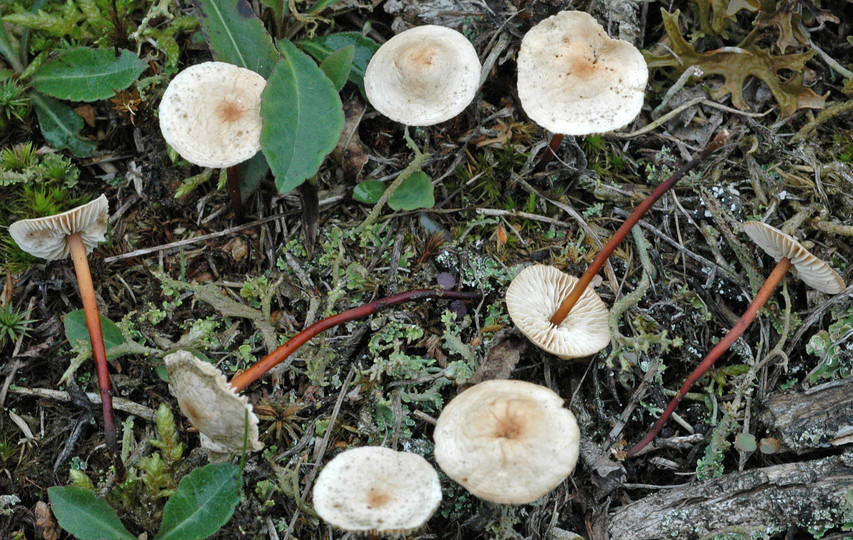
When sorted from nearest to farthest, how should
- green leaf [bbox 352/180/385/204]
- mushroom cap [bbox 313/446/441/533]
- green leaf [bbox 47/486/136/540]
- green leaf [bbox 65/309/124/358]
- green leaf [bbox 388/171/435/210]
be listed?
mushroom cap [bbox 313/446/441/533] → green leaf [bbox 47/486/136/540] → green leaf [bbox 65/309/124/358] → green leaf [bbox 388/171/435/210] → green leaf [bbox 352/180/385/204]

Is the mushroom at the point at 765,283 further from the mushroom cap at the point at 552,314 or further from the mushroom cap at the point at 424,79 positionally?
the mushroom cap at the point at 424,79

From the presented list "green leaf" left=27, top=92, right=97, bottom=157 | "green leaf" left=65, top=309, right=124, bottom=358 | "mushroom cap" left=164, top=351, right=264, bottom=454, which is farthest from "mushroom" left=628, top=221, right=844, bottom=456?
"green leaf" left=27, top=92, right=97, bottom=157

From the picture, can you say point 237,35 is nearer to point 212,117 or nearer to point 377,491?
point 212,117

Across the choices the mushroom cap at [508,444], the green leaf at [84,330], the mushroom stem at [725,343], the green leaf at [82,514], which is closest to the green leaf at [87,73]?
the green leaf at [84,330]

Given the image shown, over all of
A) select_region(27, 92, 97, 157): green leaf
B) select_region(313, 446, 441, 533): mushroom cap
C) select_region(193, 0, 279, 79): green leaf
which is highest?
select_region(193, 0, 279, 79): green leaf

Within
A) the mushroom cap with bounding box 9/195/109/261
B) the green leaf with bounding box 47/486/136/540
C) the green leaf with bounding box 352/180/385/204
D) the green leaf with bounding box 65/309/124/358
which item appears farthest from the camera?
the green leaf with bounding box 352/180/385/204

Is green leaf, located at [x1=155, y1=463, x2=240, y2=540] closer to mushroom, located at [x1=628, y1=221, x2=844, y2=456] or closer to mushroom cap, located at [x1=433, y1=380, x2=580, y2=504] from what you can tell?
mushroom cap, located at [x1=433, y1=380, x2=580, y2=504]
